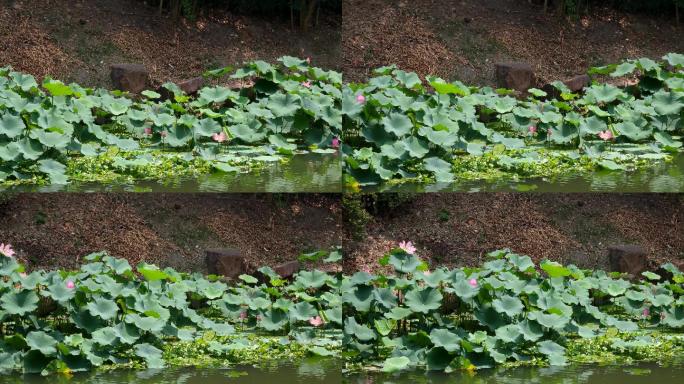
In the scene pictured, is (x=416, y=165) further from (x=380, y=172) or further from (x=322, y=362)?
(x=322, y=362)

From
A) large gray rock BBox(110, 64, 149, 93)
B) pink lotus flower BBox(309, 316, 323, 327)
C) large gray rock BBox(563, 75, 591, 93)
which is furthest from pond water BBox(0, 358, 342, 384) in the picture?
large gray rock BBox(563, 75, 591, 93)

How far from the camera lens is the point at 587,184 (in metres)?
5.71

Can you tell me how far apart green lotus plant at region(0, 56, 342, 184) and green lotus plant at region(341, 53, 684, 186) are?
1.07 feet

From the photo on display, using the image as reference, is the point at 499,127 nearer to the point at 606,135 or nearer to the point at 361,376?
the point at 606,135

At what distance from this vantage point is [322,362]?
18.3 ft

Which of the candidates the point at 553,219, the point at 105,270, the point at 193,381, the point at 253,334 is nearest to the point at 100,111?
the point at 105,270

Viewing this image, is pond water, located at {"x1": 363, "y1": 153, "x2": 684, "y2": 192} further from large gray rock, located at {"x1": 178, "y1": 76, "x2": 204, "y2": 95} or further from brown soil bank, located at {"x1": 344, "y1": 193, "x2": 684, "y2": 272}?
large gray rock, located at {"x1": 178, "y1": 76, "x2": 204, "y2": 95}

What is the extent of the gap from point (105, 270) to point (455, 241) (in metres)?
1.94

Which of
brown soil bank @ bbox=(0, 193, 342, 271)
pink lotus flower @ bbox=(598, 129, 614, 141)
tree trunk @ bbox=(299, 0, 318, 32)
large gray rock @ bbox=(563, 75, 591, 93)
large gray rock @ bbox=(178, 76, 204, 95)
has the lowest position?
brown soil bank @ bbox=(0, 193, 342, 271)

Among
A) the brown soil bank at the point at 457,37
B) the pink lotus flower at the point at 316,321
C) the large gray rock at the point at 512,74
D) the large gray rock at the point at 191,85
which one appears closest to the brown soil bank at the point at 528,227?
the pink lotus flower at the point at 316,321

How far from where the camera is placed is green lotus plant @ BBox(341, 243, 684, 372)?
539 centimetres

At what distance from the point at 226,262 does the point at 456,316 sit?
147 centimetres

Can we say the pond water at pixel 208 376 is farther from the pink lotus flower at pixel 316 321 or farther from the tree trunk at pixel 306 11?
the tree trunk at pixel 306 11

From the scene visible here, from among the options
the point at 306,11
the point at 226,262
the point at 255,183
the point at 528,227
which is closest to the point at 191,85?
the point at 306,11
